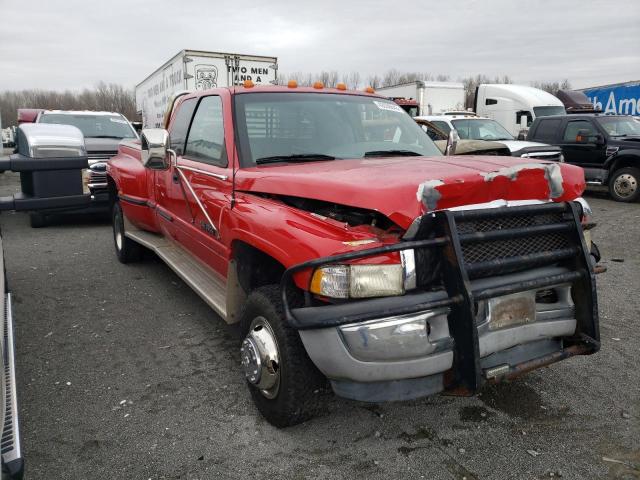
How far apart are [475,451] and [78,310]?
369 centimetres

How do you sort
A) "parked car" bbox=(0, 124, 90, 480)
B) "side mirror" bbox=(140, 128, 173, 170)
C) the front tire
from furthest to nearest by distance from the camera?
"parked car" bbox=(0, 124, 90, 480)
"side mirror" bbox=(140, 128, 173, 170)
the front tire

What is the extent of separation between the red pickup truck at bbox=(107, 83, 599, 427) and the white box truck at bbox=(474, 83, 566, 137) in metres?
15.8

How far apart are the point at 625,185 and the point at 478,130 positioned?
11.3ft

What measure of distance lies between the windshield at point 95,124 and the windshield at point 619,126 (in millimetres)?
10220

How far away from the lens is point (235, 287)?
3184mm

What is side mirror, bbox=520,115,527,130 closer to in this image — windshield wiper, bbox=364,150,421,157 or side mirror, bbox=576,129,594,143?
side mirror, bbox=576,129,594,143

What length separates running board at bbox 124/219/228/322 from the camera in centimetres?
348

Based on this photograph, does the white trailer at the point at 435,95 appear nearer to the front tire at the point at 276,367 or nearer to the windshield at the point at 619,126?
the windshield at the point at 619,126

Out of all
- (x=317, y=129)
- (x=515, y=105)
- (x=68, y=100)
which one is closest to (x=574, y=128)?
(x=515, y=105)

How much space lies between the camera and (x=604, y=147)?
438 inches

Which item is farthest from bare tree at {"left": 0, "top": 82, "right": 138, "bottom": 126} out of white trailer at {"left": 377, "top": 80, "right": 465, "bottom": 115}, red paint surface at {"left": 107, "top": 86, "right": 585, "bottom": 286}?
red paint surface at {"left": 107, "top": 86, "right": 585, "bottom": 286}

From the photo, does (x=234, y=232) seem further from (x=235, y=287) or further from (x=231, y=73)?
(x=231, y=73)

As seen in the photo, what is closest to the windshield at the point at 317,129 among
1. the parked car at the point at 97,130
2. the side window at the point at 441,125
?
the parked car at the point at 97,130

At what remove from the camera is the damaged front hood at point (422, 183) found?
223 cm
